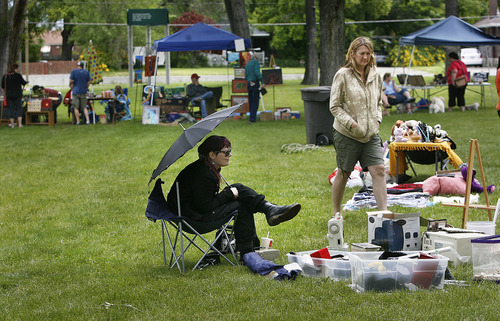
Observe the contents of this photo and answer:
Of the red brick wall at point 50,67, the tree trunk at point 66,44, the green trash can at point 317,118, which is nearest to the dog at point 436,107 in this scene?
the green trash can at point 317,118

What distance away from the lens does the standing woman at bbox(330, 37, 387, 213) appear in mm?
6988

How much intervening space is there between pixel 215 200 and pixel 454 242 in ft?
6.48

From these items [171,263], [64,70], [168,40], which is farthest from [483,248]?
[64,70]

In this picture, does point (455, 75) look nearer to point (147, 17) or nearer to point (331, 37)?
point (331, 37)

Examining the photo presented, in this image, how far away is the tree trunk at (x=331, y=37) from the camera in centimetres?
1877

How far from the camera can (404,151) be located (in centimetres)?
1038

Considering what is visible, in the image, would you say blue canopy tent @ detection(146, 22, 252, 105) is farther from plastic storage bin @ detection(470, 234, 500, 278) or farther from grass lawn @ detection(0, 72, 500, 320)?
plastic storage bin @ detection(470, 234, 500, 278)

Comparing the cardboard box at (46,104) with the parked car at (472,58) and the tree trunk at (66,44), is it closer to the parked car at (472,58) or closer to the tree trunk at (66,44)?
the parked car at (472,58)

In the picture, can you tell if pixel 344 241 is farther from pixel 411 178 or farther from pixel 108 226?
pixel 411 178

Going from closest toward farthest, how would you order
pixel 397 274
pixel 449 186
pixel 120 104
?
1. pixel 397 274
2. pixel 449 186
3. pixel 120 104

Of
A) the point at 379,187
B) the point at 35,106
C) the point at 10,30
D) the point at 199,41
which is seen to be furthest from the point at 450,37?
the point at 379,187

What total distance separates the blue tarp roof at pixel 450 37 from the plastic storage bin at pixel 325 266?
55.6 feet

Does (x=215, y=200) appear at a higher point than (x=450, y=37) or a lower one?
lower

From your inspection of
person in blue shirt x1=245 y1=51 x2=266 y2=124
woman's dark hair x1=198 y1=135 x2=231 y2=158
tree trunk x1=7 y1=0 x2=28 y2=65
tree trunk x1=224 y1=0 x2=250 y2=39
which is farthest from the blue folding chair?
tree trunk x1=224 y1=0 x2=250 y2=39
